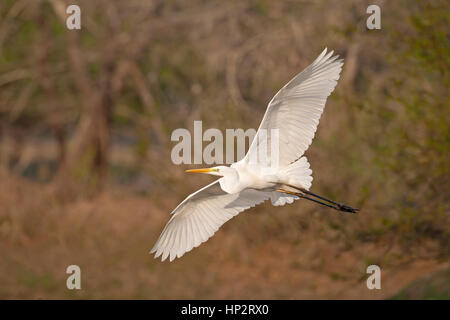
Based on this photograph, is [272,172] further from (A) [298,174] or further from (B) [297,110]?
(B) [297,110]

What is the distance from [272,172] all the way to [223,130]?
4079 mm

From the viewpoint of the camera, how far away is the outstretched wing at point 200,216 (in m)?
5.82

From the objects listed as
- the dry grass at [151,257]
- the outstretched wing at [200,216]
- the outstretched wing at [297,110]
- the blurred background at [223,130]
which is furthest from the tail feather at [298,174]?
the dry grass at [151,257]

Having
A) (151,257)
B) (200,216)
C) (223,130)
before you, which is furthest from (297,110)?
(151,257)

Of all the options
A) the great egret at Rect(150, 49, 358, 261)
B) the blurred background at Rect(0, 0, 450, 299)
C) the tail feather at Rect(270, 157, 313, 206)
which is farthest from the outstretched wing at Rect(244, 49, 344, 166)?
the blurred background at Rect(0, 0, 450, 299)

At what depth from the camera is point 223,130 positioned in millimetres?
9703

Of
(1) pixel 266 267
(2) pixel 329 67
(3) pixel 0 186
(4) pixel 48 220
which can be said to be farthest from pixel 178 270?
(2) pixel 329 67

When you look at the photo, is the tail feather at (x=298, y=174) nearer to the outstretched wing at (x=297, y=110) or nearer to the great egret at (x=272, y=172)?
the great egret at (x=272, y=172)

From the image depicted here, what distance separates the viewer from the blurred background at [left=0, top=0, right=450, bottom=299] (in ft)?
24.0

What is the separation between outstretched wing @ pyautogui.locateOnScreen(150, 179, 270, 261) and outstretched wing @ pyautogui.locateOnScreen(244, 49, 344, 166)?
529 mm

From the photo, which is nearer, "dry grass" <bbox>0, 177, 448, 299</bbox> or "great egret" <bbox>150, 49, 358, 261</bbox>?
"great egret" <bbox>150, 49, 358, 261</bbox>

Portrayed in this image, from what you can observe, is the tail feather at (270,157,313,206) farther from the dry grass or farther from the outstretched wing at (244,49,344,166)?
the dry grass

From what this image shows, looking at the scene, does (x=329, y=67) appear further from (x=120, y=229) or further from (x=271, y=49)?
(x=120, y=229)

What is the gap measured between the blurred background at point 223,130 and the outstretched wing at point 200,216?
156 centimetres
